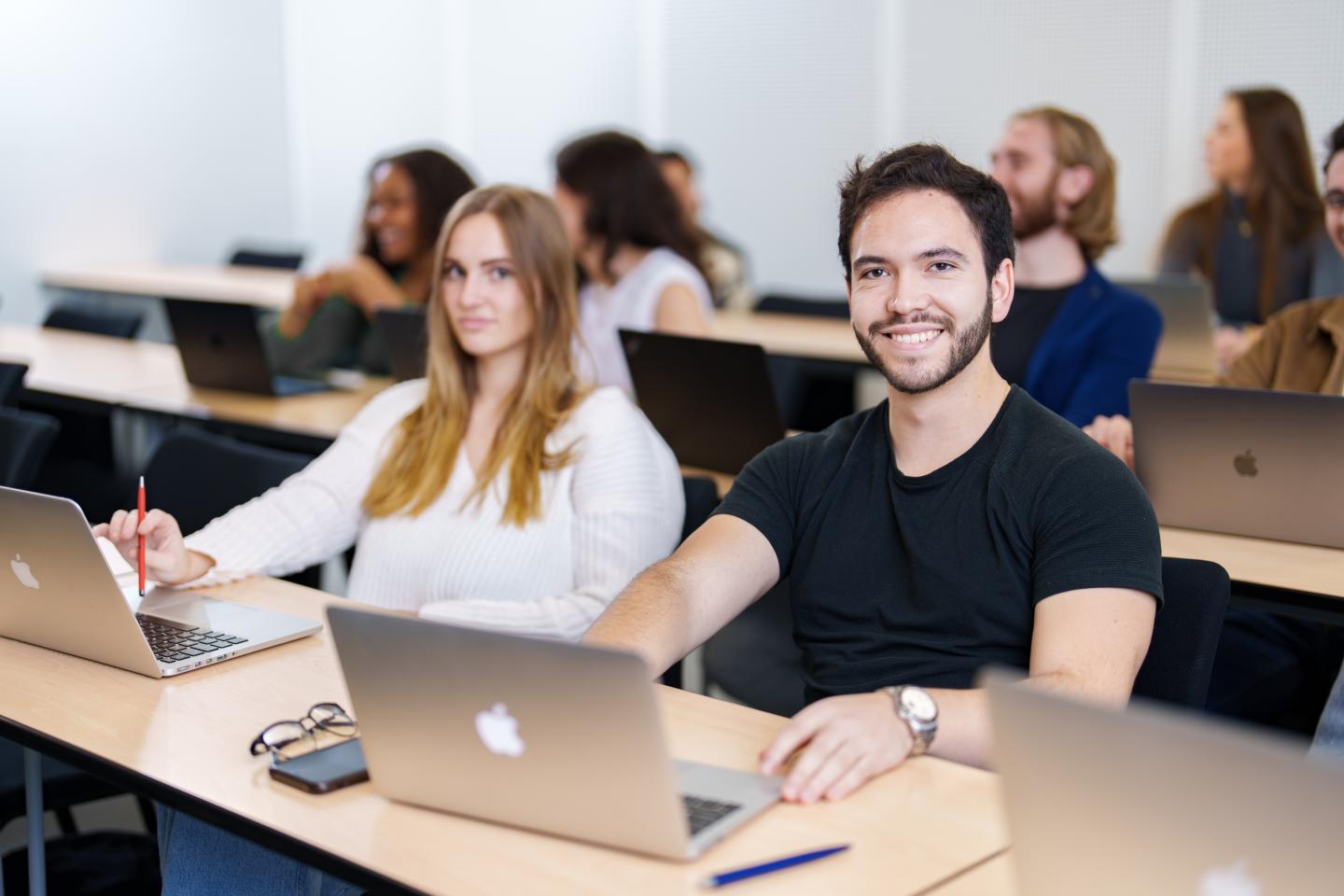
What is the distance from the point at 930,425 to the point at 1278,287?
3.59 meters

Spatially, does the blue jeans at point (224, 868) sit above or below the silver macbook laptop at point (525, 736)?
below

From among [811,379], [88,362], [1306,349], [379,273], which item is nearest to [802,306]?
[811,379]

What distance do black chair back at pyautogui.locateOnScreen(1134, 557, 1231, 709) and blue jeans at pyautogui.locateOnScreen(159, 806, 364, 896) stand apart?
100cm

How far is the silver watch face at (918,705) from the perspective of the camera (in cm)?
147

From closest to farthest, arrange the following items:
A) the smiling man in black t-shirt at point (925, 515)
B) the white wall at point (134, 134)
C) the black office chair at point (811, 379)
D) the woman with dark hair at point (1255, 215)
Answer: the smiling man in black t-shirt at point (925, 515)
the black office chair at point (811, 379)
the woman with dark hair at point (1255, 215)
the white wall at point (134, 134)

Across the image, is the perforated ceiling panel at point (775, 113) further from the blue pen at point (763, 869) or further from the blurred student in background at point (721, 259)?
the blue pen at point (763, 869)

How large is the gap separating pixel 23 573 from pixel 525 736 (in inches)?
34.8

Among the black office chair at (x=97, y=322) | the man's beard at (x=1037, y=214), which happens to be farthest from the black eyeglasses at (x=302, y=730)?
the black office chair at (x=97, y=322)

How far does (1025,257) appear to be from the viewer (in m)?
3.38

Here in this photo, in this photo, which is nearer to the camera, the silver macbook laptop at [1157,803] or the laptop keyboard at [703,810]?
the silver macbook laptop at [1157,803]

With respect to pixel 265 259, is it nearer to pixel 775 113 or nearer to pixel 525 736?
pixel 775 113

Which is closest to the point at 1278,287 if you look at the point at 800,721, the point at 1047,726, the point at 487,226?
the point at 487,226

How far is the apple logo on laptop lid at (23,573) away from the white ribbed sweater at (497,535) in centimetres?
40

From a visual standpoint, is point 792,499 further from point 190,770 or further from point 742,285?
point 742,285
